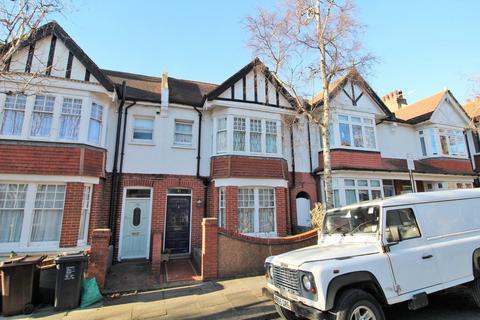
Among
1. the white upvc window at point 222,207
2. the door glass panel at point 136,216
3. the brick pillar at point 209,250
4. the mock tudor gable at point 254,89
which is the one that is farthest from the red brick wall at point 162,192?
the mock tudor gable at point 254,89

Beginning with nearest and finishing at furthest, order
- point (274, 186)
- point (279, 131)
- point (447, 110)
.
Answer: point (274, 186) < point (279, 131) < point (447, 110)

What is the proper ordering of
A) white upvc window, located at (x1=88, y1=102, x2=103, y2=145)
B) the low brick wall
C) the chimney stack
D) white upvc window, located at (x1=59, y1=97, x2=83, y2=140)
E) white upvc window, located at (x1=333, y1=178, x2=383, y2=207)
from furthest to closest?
the chimney stack, white upvc window, located at (x1=333, y1=178, x2=383, y2=207), white upvc window, located at (x1=88, y1=102, x2=103, y2=145), white upvc window, located at (x1=59, y1=97, x2=83, y2=140), the low brick wall

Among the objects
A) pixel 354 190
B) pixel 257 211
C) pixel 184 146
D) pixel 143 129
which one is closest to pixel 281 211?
pixel 257 211

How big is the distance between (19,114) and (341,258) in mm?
11448

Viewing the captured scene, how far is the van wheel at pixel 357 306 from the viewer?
12.6 feet

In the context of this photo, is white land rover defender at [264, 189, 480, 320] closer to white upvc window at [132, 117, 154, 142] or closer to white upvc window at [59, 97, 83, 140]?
white upvc window at [132, 117, 154, 142]

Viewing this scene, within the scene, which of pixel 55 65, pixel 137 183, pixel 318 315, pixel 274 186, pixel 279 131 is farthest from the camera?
pixel 279 131

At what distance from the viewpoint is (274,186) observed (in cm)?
1167

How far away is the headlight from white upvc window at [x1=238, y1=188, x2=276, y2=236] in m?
6.98

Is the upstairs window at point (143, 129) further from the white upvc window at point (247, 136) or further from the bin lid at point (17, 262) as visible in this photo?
the bin lid at point (17, 262)

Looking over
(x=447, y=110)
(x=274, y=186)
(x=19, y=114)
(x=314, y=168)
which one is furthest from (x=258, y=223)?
(x=447, y=110)

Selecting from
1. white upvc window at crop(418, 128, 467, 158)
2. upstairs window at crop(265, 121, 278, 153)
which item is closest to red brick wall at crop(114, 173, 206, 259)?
upstairs window at crop(265, 121, 278, 153)

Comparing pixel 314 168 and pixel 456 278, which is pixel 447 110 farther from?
pixel 456 278

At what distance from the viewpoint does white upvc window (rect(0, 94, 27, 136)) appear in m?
9.18
